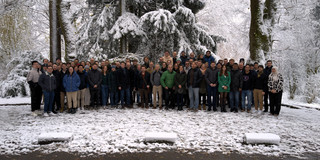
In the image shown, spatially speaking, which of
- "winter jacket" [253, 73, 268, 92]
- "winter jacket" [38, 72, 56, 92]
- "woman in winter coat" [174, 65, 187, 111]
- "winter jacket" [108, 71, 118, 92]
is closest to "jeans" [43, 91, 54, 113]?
"winter jacket" [38, 72, 56, 92]

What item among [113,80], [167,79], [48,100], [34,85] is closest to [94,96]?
[113,80]

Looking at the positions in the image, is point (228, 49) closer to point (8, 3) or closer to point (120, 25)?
point (120, 25)

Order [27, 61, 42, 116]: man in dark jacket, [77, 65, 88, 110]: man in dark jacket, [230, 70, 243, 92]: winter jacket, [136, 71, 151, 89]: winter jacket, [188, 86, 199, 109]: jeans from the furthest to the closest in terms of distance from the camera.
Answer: [136, 71, 151, 89]: winter jacket, [188, 86, 199, 109]: jeans, [77, 65, 88, 110]: man in dark jacket, [230, 70, 243, 92]: winter jacket, [27, 61, 42, 116]: man in dark jacket

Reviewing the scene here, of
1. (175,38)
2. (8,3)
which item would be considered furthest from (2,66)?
(175,38)

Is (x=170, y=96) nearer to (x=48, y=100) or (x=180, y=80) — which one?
(x=180, y=80)

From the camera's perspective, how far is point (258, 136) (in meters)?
5.64

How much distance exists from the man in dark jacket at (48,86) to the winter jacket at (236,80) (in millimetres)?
6646

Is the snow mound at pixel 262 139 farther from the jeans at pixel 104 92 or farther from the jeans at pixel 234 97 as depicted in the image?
the jeans at pixel 104 92

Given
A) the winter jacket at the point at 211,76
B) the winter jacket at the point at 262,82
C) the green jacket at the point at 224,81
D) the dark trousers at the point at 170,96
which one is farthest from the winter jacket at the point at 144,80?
the winter jacket at the point at 262,82

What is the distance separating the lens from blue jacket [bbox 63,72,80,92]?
29.2 feet

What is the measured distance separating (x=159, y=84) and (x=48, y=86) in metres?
4.16

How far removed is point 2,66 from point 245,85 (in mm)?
15412

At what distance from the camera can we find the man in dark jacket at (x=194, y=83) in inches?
367

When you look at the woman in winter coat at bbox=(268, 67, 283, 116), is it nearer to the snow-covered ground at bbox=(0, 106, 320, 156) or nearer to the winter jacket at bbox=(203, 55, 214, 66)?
the snow-covered ground at bbox=(0, 106, 320, 156)
